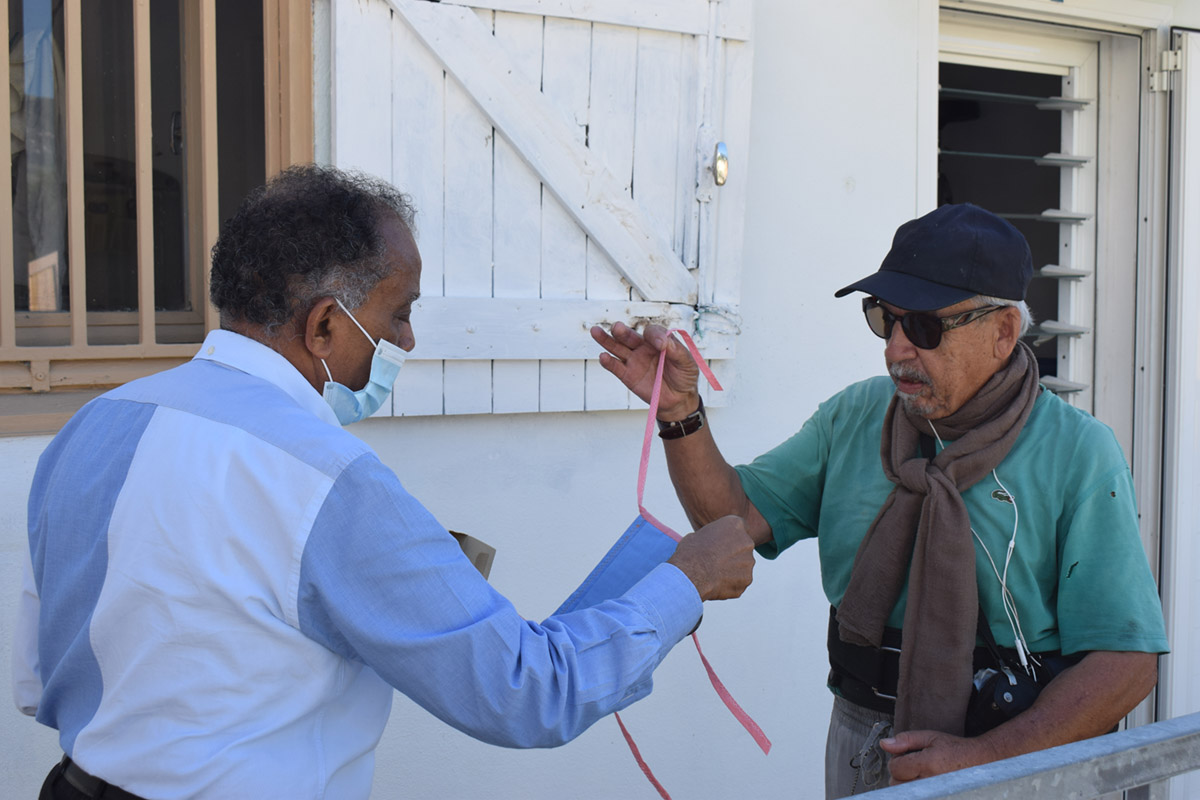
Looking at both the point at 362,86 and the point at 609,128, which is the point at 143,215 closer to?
the point at 362,86

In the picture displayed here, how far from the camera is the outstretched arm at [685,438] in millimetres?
2254

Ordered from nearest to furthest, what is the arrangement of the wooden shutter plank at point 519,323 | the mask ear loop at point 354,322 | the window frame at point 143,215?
the mask ear loop at point 354,322 → the window frame at point 143,215 → the wooden shutter plank at point 519,323

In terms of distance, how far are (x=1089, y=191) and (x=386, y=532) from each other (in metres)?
3.64

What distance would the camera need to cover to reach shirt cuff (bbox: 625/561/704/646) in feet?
5.14

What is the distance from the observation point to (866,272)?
3.55 meters

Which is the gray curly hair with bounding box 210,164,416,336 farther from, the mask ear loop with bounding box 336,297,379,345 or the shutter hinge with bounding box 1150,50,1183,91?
the shutter hinge with bounding box 1150,50,1183,91

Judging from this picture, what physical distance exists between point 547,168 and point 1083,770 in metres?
2.07

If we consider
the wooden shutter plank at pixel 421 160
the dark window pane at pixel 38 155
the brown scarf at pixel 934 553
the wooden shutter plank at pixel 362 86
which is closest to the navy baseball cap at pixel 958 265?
the brown scarf at pixel 934 553

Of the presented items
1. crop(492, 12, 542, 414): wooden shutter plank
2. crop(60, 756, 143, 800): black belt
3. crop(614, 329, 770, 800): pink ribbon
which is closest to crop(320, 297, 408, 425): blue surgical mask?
crop(614, 329, 770, 800): pink ribbon

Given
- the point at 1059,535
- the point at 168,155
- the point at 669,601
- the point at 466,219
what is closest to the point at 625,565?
the point at 669,601

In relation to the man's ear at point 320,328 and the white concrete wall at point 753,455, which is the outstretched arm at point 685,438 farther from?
the white concrete wall at point 753,455

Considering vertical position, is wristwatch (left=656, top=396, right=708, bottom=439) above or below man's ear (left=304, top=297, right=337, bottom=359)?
below

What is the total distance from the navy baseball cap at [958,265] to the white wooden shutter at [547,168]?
1152mm

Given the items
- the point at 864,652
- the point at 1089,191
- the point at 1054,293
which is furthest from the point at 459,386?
the point at 1054,293
